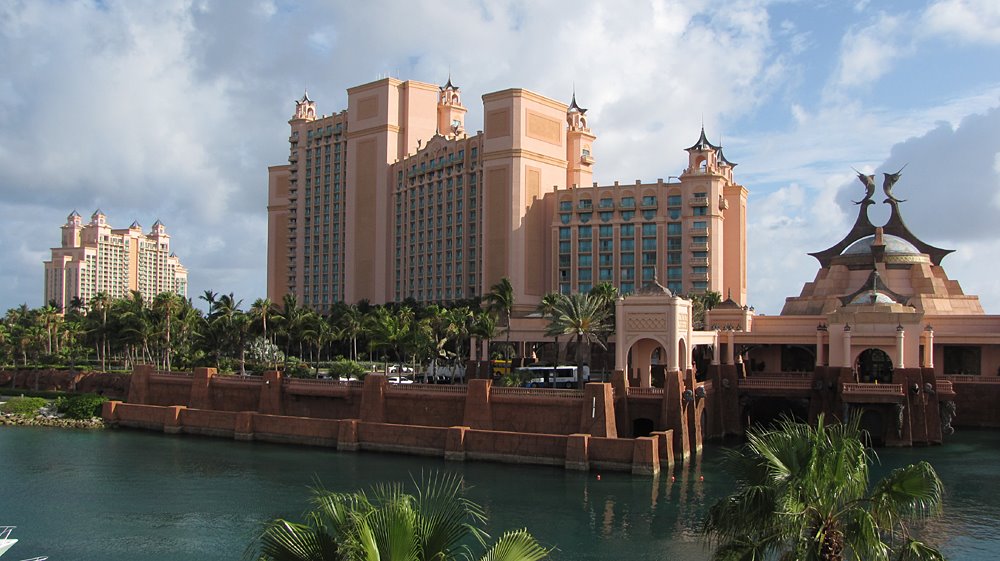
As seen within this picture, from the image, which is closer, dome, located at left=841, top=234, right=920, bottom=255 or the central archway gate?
the central archway gate

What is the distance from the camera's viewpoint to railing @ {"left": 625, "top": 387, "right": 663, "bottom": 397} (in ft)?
179

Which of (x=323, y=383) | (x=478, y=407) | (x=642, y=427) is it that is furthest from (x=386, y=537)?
(x=323, y=383)

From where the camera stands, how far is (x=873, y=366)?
73.0 meters

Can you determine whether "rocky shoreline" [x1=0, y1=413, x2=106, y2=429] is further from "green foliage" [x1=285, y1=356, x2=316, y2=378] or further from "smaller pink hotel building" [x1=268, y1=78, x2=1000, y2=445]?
"smaller pink hotel building" [x1=268, y1=78, x2=1000, y2=445]

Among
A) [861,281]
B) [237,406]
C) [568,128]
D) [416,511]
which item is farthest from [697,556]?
[568,128]

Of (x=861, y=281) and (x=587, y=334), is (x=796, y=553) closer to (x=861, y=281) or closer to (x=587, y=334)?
(x=587, y=334)

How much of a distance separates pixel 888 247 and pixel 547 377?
35577 millimetres

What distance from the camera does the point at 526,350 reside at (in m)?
89.0

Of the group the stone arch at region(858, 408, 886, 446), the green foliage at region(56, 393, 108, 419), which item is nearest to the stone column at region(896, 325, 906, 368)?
the stone arch at region(858, 408, 886, 446)

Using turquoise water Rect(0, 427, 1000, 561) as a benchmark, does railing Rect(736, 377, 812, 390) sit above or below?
above

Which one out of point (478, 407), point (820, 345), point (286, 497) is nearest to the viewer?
point (286, 497)

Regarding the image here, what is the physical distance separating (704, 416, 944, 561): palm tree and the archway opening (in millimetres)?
41410

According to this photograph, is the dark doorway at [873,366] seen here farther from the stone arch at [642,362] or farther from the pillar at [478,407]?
the pillar at [478,407]

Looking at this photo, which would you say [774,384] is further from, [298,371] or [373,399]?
[298,371]
